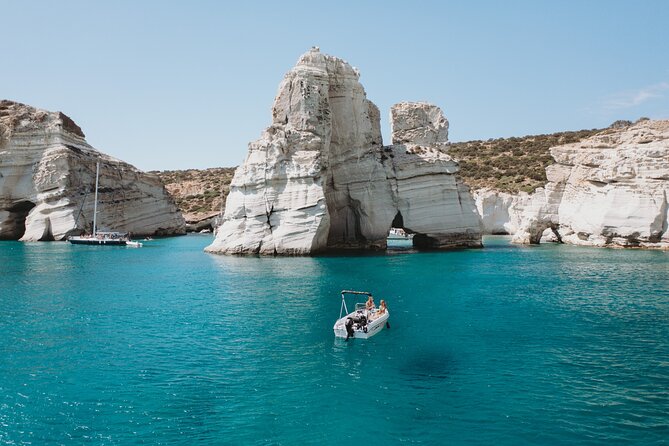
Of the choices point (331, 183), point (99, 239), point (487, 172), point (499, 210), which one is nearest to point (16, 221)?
point (99, 239)

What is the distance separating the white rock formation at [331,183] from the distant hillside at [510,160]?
3250 cm

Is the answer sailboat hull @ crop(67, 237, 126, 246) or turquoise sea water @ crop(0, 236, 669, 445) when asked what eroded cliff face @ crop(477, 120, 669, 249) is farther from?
sailboat hull @ crop(67, 237, 126, 246)

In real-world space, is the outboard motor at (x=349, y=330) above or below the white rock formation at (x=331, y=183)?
below

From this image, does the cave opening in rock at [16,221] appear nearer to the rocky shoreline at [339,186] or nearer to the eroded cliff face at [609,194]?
the rocky shoreline at [339,186]

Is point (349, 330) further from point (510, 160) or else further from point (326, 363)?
point (510, 160)

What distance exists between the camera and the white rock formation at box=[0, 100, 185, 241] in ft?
234

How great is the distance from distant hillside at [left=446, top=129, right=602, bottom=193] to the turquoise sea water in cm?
5292

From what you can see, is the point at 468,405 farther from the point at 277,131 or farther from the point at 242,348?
the point at 277,131

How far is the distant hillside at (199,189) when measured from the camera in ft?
360

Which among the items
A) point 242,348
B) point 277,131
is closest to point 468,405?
point 242,348

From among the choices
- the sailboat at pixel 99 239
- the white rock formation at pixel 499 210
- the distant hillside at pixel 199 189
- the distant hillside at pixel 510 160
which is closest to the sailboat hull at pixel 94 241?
the sailboat at pixel 99 239

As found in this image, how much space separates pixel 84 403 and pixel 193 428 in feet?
12.2

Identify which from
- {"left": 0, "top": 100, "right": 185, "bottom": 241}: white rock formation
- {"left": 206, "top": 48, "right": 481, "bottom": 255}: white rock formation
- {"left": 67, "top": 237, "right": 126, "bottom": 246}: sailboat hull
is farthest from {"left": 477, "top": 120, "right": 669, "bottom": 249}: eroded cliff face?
{"left": 0, "top": 100, "right": 185, "bottom": 241}: white rock formation

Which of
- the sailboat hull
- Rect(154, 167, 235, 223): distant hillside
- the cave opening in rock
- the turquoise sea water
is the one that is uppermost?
Rect(154, 167, 235, 223): distant hillside
